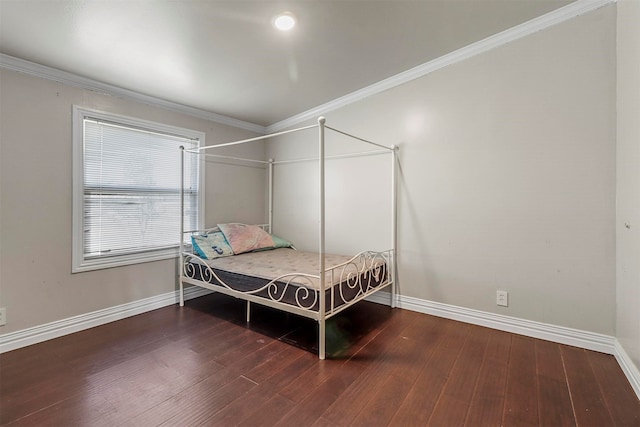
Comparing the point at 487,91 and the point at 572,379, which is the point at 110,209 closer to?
the point at 487,91

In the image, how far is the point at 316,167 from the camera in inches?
143

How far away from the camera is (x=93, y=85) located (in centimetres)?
259

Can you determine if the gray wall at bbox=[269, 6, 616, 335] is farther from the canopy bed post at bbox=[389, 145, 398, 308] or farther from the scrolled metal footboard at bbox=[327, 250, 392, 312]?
the scrolled metal footboard at bbox=[327, 250, 392, 312]

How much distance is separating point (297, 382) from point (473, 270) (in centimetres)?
178

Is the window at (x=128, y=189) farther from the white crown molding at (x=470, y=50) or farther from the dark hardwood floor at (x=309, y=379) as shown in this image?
the white crown molding at (x=470, y=50)

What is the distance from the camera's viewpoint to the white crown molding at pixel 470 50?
2.03 m

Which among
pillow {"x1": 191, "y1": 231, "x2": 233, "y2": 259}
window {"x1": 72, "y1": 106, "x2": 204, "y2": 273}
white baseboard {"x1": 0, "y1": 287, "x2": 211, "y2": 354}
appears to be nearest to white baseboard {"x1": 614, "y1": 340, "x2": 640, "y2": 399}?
pillow {"x1": 191, "y1": 231, "x2": 233, "y2": 259}

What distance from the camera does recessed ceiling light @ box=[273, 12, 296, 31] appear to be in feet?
6.19

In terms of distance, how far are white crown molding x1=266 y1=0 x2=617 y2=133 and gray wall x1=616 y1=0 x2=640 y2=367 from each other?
9.6 inches

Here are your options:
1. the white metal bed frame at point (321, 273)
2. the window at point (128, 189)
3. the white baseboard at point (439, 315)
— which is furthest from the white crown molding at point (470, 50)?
the white baseboard at point (439, 315)

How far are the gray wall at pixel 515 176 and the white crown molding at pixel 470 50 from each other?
0.17 feet

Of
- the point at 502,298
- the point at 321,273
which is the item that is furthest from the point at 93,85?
the point at 502,298

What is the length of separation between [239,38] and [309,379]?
2.42 metres

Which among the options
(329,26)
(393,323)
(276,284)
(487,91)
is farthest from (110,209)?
(487,91)
